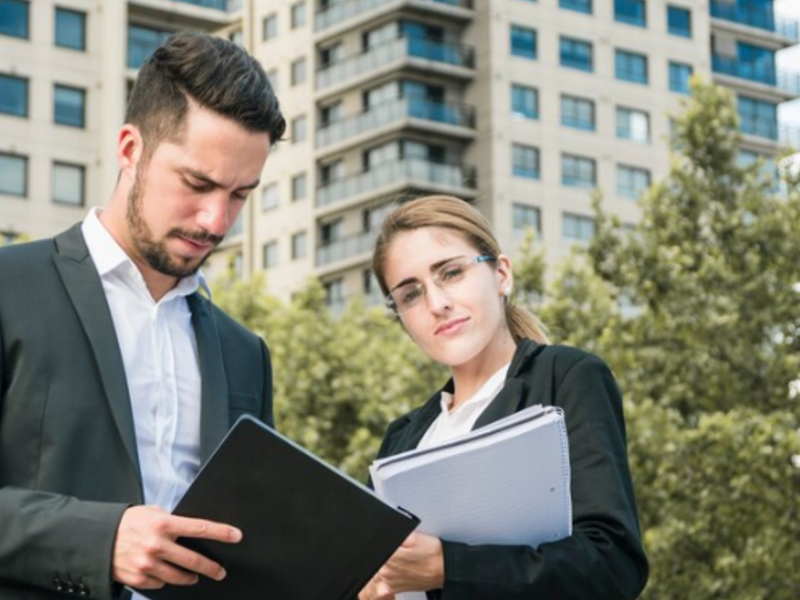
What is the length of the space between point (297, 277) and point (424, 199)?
63476 millimetres

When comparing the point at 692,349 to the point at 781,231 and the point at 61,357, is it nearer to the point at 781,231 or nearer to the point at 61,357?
the point at 781,231

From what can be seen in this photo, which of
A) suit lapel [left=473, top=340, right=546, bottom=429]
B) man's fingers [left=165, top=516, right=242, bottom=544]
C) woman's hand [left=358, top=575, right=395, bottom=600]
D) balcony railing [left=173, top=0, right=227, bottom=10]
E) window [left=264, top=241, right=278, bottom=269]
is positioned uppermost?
balcony railing [left=173, top=0, right=227, bottom=10]

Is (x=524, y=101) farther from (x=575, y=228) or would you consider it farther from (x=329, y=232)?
(x=329, y=232)

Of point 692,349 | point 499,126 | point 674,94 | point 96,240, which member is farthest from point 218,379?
point 674,94

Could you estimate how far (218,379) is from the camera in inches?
202

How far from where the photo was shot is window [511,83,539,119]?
68375 mm

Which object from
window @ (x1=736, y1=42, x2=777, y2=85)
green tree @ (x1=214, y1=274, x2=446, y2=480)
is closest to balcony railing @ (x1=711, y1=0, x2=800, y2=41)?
window @ (x1=736, y1=42, x2=777, y2=85)

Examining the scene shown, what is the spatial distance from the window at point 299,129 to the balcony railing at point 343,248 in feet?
16.3

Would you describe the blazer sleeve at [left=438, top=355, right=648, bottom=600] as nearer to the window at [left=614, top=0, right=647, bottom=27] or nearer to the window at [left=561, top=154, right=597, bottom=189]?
the window at [left=561, top=154, right=597, bottom=189]

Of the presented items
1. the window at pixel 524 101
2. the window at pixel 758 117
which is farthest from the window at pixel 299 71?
the window at pixel 758 117

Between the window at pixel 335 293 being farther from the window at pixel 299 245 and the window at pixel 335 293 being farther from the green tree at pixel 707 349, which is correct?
the green tree at pixel 707 349

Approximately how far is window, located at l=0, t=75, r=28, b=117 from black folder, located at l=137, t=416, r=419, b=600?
5313 cm

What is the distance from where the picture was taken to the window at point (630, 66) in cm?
7181

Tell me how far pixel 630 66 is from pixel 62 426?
69112 mm
